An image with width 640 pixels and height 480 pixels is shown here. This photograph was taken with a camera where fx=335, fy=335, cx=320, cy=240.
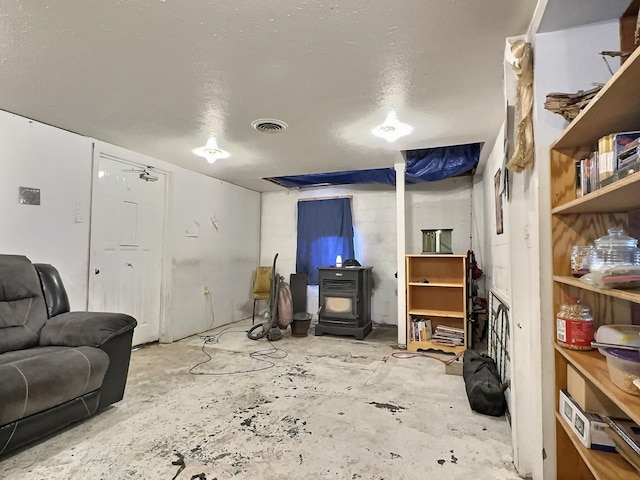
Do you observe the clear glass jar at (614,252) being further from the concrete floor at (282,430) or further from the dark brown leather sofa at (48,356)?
the dark brown leather sofa at (48,356)

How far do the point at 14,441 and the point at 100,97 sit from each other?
2101 millimetres

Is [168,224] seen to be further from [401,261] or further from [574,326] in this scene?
[574,326]

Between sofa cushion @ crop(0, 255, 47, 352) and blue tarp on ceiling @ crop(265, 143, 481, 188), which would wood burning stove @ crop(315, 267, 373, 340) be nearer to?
blue tarp on ceiling @ crop(265, 143, 481, 188)

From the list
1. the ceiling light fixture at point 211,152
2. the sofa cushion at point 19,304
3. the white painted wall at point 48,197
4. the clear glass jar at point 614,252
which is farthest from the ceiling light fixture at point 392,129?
the sofa cushion at point 19,304

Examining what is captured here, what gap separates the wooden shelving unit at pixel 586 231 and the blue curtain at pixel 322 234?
375 cm

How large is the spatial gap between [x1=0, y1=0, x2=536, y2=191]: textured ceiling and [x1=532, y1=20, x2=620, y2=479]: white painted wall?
242 mm

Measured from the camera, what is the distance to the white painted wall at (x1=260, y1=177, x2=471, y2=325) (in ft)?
15.1

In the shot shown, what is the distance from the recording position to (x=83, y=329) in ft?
7.14

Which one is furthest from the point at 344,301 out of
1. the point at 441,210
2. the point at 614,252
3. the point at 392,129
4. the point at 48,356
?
the point at 614,252

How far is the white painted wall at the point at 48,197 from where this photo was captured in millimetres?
2578

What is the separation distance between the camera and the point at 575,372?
127 centimetres

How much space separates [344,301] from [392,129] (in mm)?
2360

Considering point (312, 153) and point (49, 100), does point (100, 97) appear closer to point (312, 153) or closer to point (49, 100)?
point (49, 100)

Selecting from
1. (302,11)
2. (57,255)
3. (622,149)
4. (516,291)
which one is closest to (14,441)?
(57,255)
